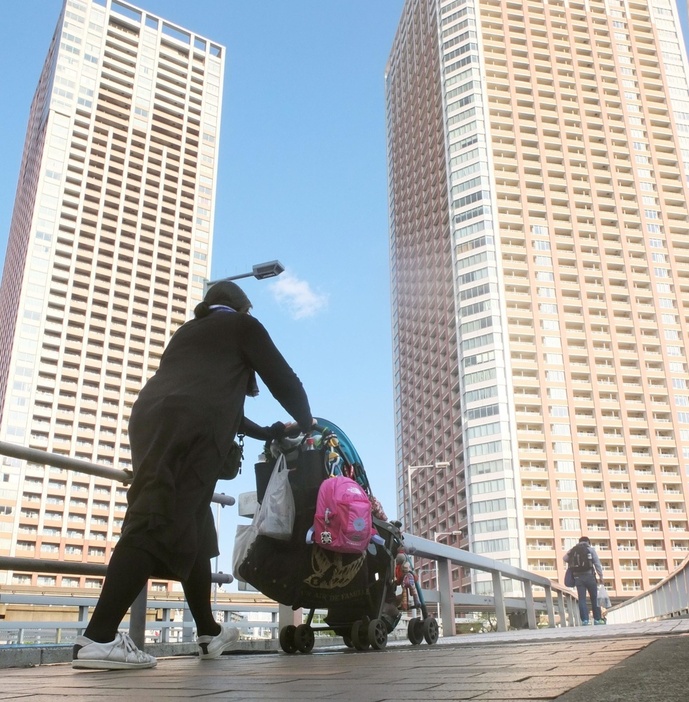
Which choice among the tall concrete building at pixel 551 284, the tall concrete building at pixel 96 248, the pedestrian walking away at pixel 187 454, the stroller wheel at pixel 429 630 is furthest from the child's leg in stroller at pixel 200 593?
the tall concrete building at pixel 96 248

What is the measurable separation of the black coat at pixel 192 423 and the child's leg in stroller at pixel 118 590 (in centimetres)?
5

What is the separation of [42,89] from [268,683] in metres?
129

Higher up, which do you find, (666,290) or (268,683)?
(666,290)

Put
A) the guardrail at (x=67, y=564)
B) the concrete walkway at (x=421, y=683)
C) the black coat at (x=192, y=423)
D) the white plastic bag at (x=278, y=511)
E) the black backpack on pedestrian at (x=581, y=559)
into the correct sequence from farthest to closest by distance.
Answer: the black backpack on pedestrian at (x=581, y=559) → the white plastic bag at (x=278, y=511) → the guardrail at (x=67, y=564) → the black coat at (x=192, y=423) → the concrete walkway at (x=421, y=683)

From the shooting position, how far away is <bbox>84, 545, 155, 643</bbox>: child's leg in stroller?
2.62 metres

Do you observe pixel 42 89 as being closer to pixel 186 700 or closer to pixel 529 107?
pixel 529 107

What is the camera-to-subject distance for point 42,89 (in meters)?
114

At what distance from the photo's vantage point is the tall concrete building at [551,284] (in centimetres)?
6975

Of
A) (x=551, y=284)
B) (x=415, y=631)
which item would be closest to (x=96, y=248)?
(x=551, y=284)

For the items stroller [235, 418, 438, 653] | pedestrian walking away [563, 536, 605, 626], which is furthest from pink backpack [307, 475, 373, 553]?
pedestrian walking away [563, 536, 605, 626]

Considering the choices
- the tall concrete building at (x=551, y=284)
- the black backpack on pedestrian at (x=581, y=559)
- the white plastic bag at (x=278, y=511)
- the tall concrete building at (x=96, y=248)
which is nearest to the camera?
the white plastic bag at (x=278, y=511)

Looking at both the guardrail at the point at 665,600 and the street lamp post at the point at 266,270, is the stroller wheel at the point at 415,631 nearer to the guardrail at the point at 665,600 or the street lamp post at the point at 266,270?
the guardrail at the point at 665,600

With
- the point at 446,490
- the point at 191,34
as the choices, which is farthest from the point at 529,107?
the point at 191,34

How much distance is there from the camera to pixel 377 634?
4.23 m
